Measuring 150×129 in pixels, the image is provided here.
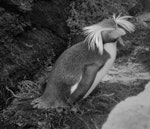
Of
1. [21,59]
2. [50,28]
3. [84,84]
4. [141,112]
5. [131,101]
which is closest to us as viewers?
[141,112]

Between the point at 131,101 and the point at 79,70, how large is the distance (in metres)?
0.57

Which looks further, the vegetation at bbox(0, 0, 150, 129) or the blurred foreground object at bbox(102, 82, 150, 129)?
the vegetation at bbox(0, 0, 150, 129)

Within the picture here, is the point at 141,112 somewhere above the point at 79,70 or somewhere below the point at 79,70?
below

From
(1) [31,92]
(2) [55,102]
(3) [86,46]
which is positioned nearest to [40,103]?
(2) [55,102]

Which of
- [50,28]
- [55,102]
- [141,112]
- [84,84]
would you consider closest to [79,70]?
[84,84]

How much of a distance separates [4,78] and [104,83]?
1091mm

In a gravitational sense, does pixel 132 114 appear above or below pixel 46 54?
below

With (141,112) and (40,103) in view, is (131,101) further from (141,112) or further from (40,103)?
(40,103)

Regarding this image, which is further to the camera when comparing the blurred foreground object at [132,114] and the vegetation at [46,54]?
the vegetation at [46,54]

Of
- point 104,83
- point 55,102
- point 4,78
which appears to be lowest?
point 104,83

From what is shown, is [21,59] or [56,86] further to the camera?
[21,59]

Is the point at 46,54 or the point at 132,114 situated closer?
the point at 132,114

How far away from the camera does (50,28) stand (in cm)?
429

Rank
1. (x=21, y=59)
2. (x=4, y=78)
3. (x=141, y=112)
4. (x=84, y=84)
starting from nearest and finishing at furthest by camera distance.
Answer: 1. (x=141, y=112)
2. (x=84, y=84)
3. (x=4, y=78)
4. (x=21, y=59)
